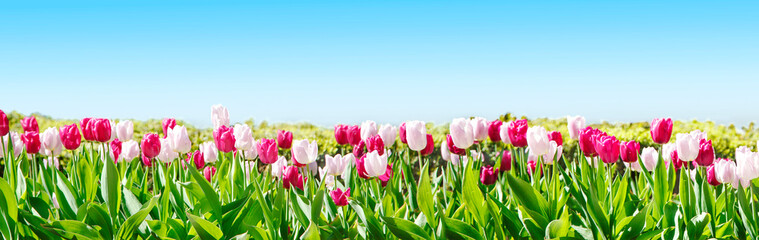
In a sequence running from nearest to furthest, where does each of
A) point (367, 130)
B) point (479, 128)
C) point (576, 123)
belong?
point (479, 128)
point (576, 123)
point (367, 130)

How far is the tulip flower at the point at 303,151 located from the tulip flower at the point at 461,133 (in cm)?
81

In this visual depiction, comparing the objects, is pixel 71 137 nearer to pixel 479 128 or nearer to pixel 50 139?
pixel 50 139

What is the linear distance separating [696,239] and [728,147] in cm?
578

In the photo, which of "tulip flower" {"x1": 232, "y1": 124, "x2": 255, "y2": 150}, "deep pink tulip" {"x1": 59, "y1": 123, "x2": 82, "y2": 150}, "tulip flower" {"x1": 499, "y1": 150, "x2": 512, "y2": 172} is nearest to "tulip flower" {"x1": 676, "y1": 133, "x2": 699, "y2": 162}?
"tulip flower" {"x1": 499, "y1": 150, "x2": 512, "y2": 172}

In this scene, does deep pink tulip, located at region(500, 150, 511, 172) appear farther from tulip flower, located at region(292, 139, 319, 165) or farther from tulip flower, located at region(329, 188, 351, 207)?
tulip flower, located at region(292, 139, 319, 165)

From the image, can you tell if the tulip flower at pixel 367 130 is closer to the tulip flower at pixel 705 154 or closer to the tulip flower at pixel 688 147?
the tulip flower at pixel 688 147

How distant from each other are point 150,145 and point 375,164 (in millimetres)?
1421

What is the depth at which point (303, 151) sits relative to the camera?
3551mm

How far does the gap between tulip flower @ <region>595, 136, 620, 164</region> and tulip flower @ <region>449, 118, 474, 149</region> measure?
0.73m

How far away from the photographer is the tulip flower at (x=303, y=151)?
3.52 meters

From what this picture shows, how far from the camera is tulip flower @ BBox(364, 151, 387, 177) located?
3.61m

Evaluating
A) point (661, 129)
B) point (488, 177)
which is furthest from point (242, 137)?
point (661, 129)

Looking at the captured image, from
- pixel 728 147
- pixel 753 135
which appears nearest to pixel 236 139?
pixel 728 147

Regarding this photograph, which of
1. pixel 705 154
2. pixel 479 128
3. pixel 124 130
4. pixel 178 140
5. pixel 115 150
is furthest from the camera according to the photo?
pixel 115 150
